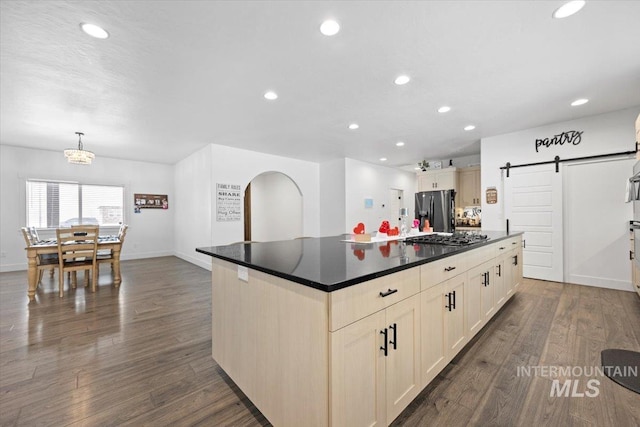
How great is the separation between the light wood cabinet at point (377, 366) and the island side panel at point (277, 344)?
0.06 meters

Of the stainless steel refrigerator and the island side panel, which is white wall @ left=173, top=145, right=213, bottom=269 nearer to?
the island side panel

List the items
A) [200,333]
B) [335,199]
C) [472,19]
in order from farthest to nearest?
[335,199] < [200,333] < [472,19]

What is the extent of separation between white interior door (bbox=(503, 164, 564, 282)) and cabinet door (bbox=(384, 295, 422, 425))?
431cm

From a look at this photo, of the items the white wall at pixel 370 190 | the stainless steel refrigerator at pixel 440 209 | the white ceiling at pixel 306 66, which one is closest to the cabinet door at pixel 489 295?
the white ceiling at pixel 306 66

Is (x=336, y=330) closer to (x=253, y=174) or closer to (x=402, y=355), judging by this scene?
(x=402, y=355)

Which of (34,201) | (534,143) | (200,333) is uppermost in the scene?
(534,143)

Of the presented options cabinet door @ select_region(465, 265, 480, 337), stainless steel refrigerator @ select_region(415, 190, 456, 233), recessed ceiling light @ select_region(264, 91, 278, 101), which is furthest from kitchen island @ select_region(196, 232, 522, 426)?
stainless steel refrigerator @ select_region(415, 190, 456, 233)

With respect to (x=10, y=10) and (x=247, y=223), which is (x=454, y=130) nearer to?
(x=10, y=10)

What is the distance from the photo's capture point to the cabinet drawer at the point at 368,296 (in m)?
1.03

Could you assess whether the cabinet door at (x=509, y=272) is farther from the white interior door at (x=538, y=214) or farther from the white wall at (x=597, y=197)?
the white wall at (x=597, y=197)

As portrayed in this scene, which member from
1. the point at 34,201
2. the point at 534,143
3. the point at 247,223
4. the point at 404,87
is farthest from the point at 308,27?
the point at 34,201

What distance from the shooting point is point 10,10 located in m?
1.79

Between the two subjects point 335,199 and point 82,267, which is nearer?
point 82,267

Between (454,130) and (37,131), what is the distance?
733cm
